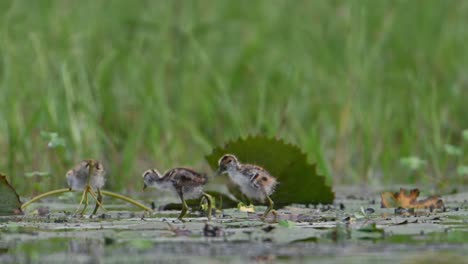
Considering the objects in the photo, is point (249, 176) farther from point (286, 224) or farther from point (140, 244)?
point (140, 244)

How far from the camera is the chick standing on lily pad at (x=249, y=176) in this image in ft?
18.1

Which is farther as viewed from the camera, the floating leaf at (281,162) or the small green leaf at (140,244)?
the floating leaf at (281,162)

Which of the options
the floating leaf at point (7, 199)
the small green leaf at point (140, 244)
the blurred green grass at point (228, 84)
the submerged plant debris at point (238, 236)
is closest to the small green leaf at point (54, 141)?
the submerged plant debris at point (238, 236)

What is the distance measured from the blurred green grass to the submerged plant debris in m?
2.69

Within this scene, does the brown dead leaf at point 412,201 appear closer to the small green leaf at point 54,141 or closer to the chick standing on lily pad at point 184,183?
the chick standing on lily pad at point 184,183

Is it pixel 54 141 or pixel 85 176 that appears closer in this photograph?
pixel 85 176

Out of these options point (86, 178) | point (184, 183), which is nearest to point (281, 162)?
point (184, 183)

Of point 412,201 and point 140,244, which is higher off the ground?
point 412,201

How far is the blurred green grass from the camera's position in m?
8.95

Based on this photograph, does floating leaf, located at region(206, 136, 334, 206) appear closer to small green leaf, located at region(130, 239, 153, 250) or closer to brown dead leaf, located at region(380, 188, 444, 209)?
brown dead leaf, located at region(380, 188, 444, 209)

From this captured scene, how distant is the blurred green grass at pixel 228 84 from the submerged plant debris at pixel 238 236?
2689 millimetres

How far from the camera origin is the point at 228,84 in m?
10.6

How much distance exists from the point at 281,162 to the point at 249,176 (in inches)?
19.4

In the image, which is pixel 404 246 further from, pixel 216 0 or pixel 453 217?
pixel 216 0
